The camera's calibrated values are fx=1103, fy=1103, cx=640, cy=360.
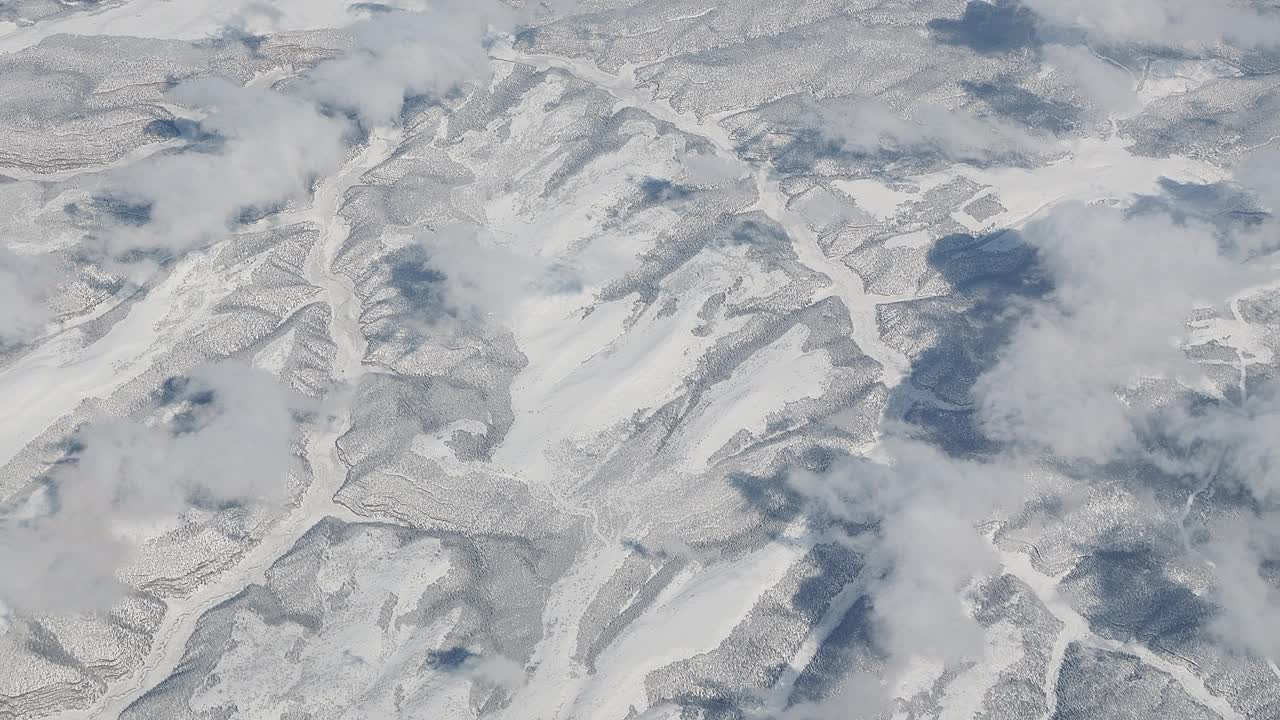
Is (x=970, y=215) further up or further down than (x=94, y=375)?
further down

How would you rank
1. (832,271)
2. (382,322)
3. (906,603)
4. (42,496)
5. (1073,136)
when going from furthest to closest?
(1073,136) < (832,271) < (382,322) < (42,496) < (906,603)

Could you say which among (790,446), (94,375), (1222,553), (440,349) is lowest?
(1222,553)

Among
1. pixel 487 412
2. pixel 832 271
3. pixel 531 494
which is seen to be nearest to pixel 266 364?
pixel 487 412

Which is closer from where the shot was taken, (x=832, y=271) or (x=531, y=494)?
(x=531, y=494)

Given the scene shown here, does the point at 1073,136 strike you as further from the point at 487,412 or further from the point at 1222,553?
the point at 487,412

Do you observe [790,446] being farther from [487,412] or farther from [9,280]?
[9,280]

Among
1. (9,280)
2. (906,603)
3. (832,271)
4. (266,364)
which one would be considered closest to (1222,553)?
(906,603)

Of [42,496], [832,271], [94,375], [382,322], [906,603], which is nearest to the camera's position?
[906,603]
